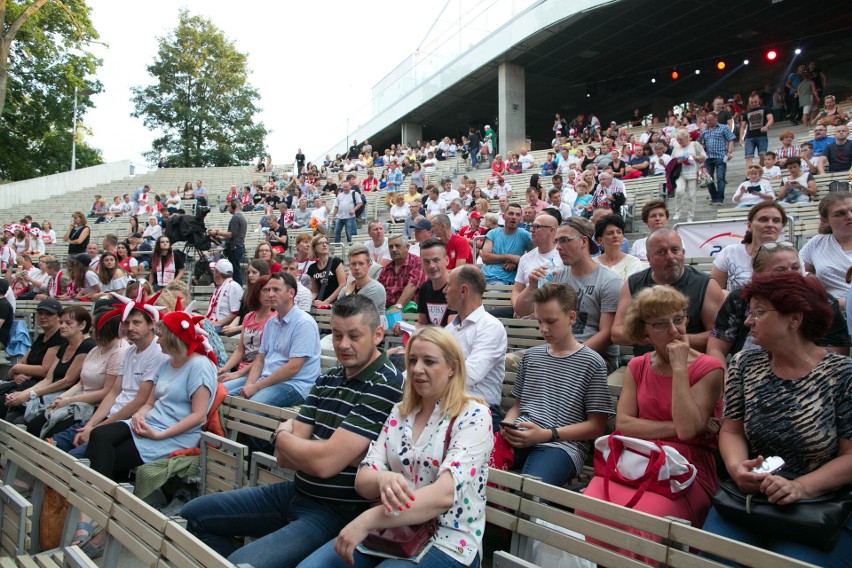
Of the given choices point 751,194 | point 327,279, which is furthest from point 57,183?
point 751,194

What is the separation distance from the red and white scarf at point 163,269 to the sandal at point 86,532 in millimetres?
7009

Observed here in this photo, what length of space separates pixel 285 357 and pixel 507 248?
2.95 meters

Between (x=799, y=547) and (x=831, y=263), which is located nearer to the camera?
(x=799, y=547)

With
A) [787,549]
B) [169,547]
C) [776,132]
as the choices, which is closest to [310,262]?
[169,547]

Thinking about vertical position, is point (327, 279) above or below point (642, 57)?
below

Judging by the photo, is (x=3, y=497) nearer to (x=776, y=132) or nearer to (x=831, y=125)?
(x=831, y=125)

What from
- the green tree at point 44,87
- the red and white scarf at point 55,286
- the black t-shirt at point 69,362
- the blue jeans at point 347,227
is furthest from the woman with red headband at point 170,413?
the green tree at point 44,87

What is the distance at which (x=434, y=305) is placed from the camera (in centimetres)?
503

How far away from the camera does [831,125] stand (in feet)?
37.2

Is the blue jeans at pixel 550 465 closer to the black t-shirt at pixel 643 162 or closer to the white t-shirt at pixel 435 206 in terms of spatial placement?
the white t-shirt at pixel 435 206

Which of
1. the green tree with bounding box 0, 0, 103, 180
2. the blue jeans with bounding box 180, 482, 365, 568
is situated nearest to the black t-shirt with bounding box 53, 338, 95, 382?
the blue jeans with bounding box 180, 482, 365, 568

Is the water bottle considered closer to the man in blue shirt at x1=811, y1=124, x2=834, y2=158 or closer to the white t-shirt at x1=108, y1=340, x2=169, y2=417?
the white t-shirt at x1=108, y1=340, x2=169, y2=417

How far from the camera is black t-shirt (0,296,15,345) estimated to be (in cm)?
702

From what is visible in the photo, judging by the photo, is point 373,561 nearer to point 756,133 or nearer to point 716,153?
point 716,153
